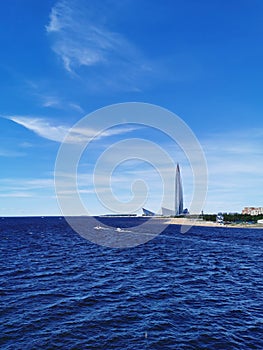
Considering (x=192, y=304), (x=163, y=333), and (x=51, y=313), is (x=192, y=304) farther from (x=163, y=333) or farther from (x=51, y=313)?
(x=51, y=313)

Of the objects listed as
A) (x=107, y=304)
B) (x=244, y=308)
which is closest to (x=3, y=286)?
(x=107, y=304)

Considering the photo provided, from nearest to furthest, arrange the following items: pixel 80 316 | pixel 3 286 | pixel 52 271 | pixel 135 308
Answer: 1. pixel 80 316
2. pixel 135 308
3. pixel 3 286
4. pixel 52 271

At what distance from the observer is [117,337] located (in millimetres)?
24906

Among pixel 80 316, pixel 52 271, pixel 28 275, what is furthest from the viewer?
pixel 52 271

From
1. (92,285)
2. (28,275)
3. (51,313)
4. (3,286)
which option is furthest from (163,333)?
(28,275)

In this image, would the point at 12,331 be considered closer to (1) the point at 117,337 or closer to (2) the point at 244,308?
(1) the point at 117,337

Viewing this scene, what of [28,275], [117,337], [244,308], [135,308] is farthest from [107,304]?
[28,275]

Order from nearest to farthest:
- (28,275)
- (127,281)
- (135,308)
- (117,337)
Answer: (117,337), (135,308), (127,281), (28,275)

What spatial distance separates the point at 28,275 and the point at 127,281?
51.3 feet

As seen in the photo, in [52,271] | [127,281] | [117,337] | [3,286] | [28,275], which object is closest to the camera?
[117,337]

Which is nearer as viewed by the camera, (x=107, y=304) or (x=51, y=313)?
(x=51, y=313)

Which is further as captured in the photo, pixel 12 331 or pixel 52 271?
pixel 52 271

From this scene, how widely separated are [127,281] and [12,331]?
67.4ft

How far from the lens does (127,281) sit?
4391 cm
